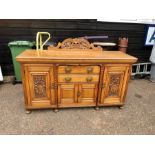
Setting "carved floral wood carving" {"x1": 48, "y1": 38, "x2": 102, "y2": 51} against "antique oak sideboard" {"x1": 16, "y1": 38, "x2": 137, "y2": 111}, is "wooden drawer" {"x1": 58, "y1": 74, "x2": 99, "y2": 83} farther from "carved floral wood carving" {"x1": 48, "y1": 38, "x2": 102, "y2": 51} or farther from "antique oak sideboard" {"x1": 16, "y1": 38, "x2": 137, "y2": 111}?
"carved floral wood carving" {"x1": 48, "y1": 38, "x2": 102, "y2": 51}

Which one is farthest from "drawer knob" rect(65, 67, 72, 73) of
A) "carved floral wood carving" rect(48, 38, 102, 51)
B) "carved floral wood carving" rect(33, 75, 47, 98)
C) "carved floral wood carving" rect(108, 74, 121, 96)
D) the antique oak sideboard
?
"carved floral wood carving" rect(108, 74, 121, 96)

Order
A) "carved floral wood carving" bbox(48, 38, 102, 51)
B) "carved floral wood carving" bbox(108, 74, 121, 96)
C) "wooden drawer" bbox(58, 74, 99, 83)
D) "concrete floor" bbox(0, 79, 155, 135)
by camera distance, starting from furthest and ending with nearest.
Result: "carved floral wood carving" bbox(48, 38, 102, 51), "carved floral wood carving" bbox(108, 74, 121, 96), "wooden drawer" bbox(58, 74, 99, 83), "concrete floor" bbox(0, 79, 155, 135)

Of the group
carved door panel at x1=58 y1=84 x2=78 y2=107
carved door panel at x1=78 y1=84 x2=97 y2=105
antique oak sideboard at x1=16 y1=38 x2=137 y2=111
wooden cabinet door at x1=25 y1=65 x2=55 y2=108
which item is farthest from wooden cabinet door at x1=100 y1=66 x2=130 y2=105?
wooden cabinet door at x1=25 y1=65 x2=55 y2=108

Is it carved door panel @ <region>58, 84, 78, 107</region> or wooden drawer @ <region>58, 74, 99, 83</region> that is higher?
wooden drawer @ <region>58, 74, 99, 83</region>

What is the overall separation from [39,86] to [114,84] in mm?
1052

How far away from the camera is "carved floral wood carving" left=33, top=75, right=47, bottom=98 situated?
1.83 m

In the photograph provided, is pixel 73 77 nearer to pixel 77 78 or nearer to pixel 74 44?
pixel 77 78

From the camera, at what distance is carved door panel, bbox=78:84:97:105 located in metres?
1.97

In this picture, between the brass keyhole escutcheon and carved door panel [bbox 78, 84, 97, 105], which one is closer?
the brass keyhole escutcheon

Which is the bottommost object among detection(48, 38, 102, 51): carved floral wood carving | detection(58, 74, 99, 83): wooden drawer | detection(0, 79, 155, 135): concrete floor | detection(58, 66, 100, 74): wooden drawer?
detection(0, 79, 155, 135): concrete floor

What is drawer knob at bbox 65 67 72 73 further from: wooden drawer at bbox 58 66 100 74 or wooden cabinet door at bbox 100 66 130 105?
wooden cabinet door at bbox 100 66 130 105

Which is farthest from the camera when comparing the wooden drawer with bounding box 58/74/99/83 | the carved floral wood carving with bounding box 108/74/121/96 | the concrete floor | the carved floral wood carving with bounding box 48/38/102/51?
the carved floral wood carving with bounding box 48/38/102/51

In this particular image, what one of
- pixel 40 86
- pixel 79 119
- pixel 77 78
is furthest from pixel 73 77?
pixel 79 119

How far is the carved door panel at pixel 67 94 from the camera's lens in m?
1.93
